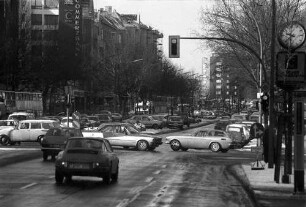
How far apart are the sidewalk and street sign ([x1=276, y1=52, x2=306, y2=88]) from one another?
2752 mm

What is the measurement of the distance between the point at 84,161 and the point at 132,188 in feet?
5.41

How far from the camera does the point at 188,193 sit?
53.0ft

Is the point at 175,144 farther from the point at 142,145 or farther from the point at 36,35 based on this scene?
the point at 36,35

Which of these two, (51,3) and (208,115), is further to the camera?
(208,115)

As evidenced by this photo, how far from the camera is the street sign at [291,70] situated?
16.8 m

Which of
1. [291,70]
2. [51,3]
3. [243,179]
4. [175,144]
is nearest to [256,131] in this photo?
[243,179]

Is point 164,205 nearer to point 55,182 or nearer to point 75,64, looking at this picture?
point 55,182

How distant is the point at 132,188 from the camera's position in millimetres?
17062

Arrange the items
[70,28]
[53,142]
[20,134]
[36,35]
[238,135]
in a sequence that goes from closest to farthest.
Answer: [53,142] < [20,134] < [238,135] < [36,35] < [70,28]

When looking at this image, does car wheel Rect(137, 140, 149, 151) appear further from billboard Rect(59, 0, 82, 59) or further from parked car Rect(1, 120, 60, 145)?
billboard Rect(59, 0, 82, 59)

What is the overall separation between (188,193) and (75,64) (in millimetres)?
63568

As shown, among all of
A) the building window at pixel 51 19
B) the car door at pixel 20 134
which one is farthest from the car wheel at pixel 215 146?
the building window at pixel 51 19

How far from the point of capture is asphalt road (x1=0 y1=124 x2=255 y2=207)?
46.2ft

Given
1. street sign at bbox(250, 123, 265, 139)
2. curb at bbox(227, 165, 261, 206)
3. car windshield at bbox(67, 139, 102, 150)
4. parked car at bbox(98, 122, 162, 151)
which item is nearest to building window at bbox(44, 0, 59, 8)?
parked car at bbox(98, 122, 162, 151)
